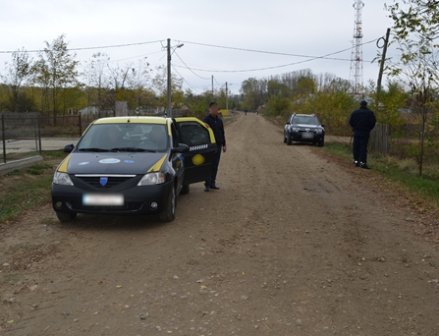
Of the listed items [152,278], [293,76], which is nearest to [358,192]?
[152,278]

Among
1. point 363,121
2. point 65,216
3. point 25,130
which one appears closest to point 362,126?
point 363,121

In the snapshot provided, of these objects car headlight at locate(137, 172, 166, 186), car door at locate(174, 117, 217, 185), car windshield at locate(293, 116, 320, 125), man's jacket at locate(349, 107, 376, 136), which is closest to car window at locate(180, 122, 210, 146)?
car door at locate(174, 117, 217, 185)

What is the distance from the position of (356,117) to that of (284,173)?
3.21 metres

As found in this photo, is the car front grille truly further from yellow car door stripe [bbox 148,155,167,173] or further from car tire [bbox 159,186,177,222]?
car tire [bbox 159,186,177,222]

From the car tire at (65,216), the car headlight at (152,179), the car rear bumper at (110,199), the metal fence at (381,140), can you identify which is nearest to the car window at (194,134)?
the car headlight at (152,179)

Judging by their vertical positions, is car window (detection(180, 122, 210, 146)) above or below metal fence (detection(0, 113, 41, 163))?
above

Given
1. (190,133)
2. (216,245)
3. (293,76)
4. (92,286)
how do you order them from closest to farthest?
(92,286) < (216,245) < (190,133) < (293,76)

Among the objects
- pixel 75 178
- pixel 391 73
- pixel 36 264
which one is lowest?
pixel 36 264

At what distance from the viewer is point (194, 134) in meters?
10.3

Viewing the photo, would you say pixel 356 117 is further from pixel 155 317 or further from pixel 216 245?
pixel 155 317

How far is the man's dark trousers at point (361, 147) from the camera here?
52.1 ft

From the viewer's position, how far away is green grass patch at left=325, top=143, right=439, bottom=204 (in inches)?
444

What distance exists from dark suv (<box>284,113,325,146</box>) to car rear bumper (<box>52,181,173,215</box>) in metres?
19.2

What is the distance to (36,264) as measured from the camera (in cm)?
598
